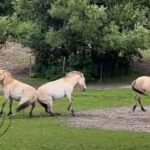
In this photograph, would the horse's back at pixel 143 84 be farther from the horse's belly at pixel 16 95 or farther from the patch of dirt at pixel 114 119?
the horse's belly at pixel 16 95

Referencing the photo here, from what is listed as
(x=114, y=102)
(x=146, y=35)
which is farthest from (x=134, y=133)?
(x=146, y=35)

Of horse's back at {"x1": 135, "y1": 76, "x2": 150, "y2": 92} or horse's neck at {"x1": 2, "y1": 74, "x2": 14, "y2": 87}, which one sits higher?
horse's neck at {"x1": 2, "y1": 74, "x2": 14, "y2": 87}

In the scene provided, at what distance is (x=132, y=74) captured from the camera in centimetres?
4106

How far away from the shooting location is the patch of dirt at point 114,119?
754 inches

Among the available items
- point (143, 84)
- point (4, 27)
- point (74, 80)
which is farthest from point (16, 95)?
point (4, 27)

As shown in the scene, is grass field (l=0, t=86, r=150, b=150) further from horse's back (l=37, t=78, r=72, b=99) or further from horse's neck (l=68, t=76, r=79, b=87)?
horse's neck (l=68, t=76, r=79, b=87)

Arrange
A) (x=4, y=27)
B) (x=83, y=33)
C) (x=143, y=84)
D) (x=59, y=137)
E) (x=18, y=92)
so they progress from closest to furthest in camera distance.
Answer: (x=59, y=137) < (x=18, y=92) < (x=143, y=84) < (x=83, y=33) < (x=4, y=27)

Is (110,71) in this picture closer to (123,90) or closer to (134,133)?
(123,90)

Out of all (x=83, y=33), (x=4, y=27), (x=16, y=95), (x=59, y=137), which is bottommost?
(x=59, y=137)

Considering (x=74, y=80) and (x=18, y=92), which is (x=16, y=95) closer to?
(x=18, y=92)

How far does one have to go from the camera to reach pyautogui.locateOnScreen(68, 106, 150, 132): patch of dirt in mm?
19141

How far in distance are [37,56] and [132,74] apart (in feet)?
21.7

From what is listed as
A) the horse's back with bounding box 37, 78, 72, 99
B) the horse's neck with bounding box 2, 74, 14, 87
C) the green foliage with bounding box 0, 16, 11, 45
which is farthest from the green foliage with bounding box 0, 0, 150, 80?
the horse's neck with bounding box 2, 74, 14, 87

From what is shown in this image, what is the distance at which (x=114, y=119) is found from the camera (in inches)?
831
